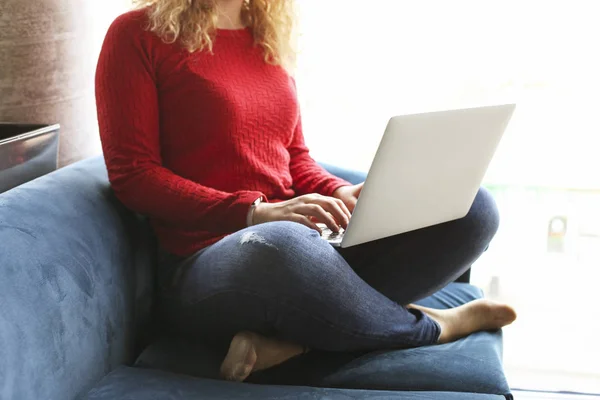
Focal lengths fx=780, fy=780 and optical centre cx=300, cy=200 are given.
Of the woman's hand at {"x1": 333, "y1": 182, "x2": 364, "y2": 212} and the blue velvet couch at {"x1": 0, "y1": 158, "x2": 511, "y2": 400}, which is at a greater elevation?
the woman's hand at {"x1": 333, "y1": 182, "x2": 364, "y2": 212}

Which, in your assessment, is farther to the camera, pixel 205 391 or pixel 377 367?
pixel 377 367

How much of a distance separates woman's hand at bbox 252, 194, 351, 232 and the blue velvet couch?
230 millimetres

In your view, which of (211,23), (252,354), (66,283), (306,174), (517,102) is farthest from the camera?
(517,102)

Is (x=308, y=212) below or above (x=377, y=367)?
above

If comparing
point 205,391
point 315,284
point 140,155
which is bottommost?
point 205,391

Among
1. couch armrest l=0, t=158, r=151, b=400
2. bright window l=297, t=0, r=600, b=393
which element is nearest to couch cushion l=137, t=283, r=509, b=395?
couch armrest l=0, t=158, r=151, b=400

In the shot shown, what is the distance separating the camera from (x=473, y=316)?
57.5 inches

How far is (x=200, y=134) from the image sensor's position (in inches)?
57.3

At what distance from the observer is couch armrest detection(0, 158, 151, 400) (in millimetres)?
1020

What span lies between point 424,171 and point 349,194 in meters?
0.32

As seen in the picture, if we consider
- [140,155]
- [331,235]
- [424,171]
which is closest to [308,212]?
[331,235]

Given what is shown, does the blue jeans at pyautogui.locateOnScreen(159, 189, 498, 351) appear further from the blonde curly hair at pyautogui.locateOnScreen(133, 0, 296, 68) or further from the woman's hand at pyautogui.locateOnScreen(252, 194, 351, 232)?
the blonde curly hair at pyautogui.locateOnScreen(133, 0, 296, 68)

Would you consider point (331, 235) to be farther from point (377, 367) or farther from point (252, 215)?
point (377, 367)

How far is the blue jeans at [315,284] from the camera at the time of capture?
4.05ft
